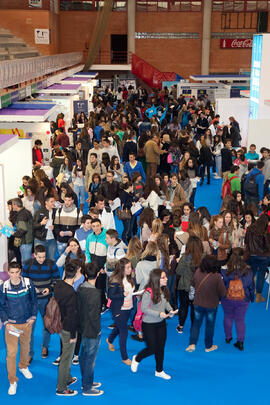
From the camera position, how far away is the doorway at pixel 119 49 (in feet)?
122

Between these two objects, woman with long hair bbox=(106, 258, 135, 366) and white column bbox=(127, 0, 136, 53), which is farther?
white column bbox=(127, 0, 136, 53)

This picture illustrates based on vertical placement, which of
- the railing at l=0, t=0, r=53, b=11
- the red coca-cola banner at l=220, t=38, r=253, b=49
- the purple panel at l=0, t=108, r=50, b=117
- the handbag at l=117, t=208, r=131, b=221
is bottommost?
the handbag at l=117, t=208, r=131, b=221

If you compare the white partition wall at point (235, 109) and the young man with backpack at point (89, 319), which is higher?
the white partition wall at point (235, 109)

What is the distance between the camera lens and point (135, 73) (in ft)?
114

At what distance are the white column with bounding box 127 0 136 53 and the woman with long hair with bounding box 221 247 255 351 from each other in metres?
32.0

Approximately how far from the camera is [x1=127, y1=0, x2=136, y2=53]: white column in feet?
118

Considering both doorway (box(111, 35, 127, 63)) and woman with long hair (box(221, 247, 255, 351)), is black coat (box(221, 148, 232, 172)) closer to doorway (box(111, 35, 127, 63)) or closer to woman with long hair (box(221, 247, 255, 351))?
woman with long hair (box(221, 247, 255, 351))

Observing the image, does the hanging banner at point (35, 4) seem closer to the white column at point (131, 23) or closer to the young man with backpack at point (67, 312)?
the white column at point (131, 23)

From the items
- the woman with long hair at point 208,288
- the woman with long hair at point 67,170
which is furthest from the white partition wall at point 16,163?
the woman with long hair at point 208,288

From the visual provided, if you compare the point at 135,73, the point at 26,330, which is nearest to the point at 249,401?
the point at 26,330

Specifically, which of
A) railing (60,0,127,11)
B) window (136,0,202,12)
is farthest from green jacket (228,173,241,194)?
railing (60,0,127,11)

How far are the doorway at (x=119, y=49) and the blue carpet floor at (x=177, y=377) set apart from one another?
106ft

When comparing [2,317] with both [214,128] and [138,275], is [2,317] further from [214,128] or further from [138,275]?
[214,128]

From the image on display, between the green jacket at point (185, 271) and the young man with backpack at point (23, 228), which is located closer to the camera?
the green jacket at point (185, 271)
